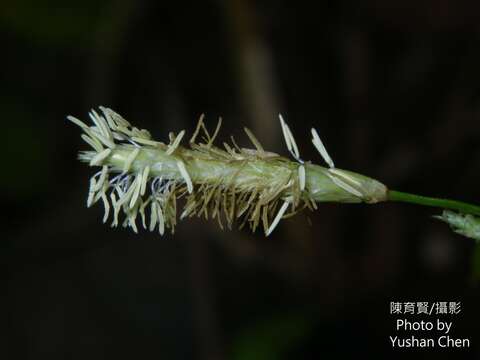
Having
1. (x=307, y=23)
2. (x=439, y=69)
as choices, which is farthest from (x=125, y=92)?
(x=439, y=69)

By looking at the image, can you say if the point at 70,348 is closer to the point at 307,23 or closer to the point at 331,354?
the point at 331,354

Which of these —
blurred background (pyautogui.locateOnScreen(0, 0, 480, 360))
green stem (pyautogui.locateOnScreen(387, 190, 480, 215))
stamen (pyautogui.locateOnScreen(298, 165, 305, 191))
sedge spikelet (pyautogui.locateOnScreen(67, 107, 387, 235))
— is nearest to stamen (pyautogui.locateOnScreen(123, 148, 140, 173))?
sedge spikelet (pyautogui.locateOnScreen(67, 107, 387, 235))

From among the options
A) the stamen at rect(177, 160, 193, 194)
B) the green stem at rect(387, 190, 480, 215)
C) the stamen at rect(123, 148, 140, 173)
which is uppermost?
the stamen at rect(123, 148, 140, 173)

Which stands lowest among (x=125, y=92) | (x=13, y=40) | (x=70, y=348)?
(x=70, y=348)

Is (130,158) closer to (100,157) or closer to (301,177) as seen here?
(100,157)

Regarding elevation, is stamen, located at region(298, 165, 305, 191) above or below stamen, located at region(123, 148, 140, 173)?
below

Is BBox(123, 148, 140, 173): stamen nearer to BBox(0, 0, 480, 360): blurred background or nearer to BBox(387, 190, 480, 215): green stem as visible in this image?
BBox(387, 190, 480, 215): green stem

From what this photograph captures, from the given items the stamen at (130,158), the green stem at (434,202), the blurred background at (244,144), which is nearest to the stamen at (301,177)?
the green stem at (434,202)

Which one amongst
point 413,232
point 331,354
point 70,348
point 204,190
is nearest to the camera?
point 204,190
